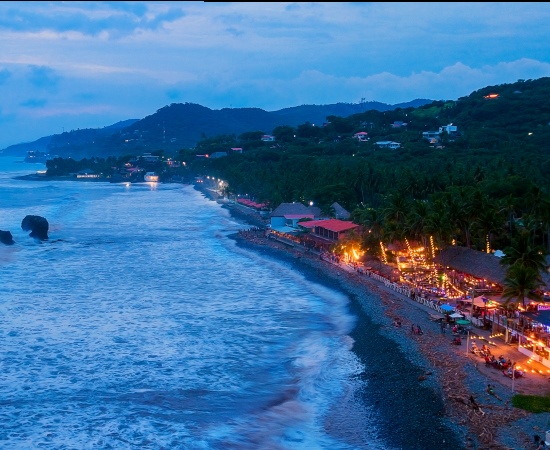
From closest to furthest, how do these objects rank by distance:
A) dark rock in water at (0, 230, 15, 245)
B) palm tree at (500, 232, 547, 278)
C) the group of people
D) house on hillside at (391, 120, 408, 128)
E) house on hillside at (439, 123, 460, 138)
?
1. the group of people
2. palm tree at (500, 232, 547, 278)
3. dark rock in water at (0, 230, 15, 245)
4. house on hillside at (439, 123, 460, 138)
5. house on hillside at (391, 120, 408, 128)

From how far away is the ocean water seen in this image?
56.0ft

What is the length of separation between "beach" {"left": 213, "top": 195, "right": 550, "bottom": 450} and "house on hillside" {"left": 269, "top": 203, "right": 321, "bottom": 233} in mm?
23083

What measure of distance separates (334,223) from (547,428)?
97.9 ft

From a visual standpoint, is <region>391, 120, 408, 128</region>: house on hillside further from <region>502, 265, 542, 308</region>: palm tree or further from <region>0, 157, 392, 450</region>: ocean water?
<region>502, 265, 542, 308</region>: palm tree

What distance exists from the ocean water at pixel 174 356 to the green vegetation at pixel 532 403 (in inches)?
161

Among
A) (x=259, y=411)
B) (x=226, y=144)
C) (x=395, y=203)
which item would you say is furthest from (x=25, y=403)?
(x=226, y=144)

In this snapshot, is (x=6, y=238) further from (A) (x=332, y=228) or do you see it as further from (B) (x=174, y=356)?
(B) (x=174, y=356)

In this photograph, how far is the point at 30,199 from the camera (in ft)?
322

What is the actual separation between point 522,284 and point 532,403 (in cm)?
604

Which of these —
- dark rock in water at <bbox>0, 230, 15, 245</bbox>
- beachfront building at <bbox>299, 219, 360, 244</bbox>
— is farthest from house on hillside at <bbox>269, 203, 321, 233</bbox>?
dark rock in water at <bbox>0, 230, 15, 245</bbox>

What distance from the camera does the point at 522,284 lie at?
21797mm

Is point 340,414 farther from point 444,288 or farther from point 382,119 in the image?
point 382,119

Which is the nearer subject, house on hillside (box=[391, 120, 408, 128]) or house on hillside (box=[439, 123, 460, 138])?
house on hillside (box=[439, 123, 460, 138])

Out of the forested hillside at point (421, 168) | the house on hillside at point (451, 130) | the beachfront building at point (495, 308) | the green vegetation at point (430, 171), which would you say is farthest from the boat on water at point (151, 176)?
the beachfront building at point (495, 308)
